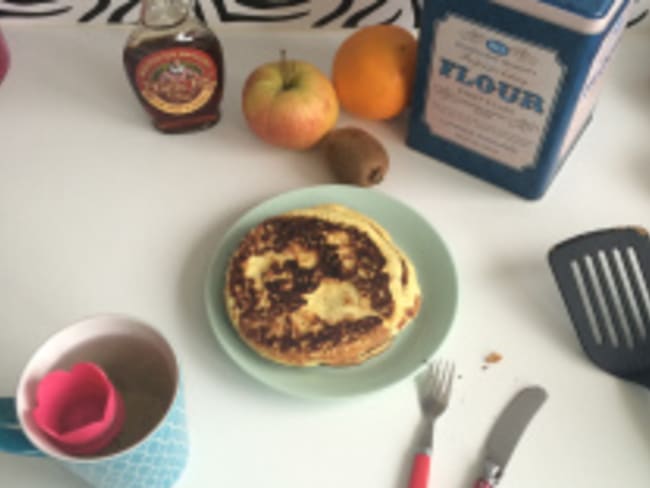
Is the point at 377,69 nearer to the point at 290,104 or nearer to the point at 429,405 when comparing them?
the point at 290,104

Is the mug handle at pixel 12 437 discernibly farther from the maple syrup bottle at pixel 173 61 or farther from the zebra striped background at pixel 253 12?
the zebra striped background at pixel 253 12

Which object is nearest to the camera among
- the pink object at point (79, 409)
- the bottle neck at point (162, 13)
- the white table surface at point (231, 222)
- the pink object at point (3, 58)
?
the pink object at point (79, 409)

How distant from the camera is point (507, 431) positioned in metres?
0.62

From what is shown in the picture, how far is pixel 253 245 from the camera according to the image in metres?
0.69

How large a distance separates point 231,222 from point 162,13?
24 cm

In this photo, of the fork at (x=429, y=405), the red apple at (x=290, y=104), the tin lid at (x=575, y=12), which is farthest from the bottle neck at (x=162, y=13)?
the fork at (x=429, y=405)

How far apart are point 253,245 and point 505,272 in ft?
0.87

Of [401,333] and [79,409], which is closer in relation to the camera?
[79,409]

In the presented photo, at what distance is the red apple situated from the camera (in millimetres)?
766

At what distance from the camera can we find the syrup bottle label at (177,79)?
2.48 ft

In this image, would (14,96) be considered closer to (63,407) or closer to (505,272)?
(63,407)

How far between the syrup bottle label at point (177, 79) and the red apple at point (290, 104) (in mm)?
50

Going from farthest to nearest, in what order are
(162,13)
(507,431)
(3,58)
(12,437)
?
1. (3,58)
2. (162,13)
3. (507,431)
4. (12,437)

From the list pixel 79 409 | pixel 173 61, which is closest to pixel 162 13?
pixel 173 61
